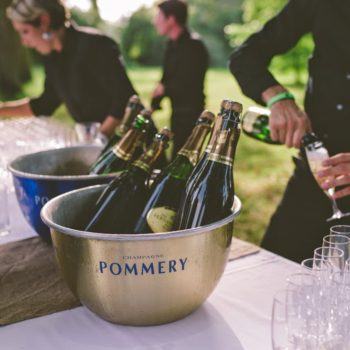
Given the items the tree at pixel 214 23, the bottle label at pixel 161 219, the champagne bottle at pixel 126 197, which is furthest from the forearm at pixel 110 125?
the tree at pixel 214 23

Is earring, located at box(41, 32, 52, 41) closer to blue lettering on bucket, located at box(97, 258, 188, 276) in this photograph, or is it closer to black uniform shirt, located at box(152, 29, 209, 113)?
blue lettering on bucket, located at box(97, 258, 188, 276)

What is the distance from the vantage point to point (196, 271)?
90 centimetres

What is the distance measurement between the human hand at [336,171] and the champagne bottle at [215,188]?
268 millimetres

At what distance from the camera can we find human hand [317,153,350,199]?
122cm

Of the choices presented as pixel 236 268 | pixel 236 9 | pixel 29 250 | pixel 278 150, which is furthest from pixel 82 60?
pixel 236 9

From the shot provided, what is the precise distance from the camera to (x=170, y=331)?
0.94m

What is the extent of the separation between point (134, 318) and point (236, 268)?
0.34 meters

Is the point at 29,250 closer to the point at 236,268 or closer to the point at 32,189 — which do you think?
the point at 32,189

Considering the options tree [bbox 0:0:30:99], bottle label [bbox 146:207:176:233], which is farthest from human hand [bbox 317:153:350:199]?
tree [bbox 0:0:30:99]

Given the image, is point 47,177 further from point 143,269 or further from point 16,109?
point 16,109

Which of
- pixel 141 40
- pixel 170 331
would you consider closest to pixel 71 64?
pixel 170 331

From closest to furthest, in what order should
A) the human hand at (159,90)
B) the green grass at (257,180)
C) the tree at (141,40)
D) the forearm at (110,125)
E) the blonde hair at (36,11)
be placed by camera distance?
the forearm at (110,125), the blonde hair at (36,11), the green grass at (257,180), the human hand at (159,90), the tree at (141,40)

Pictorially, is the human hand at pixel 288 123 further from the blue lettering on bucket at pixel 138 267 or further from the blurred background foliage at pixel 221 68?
the blurred background foliage at pixel 221 68

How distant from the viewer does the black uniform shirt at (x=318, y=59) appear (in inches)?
62.7
